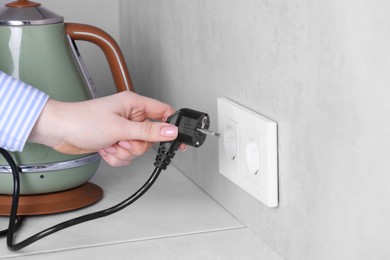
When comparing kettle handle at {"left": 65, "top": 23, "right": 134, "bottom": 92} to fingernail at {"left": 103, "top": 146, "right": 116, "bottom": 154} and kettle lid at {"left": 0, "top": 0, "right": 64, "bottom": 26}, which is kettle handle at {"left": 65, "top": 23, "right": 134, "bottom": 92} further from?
fingernail at {"left": 103, "top": 146, "right": 116, "bottom": 154}

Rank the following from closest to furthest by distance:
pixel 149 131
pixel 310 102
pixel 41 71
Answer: pixel 310 102, pixel 149 131, pixel 41 71

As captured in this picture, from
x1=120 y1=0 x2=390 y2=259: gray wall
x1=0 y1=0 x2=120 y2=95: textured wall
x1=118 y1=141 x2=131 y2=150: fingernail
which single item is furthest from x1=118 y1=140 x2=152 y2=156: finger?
x1=0 y1=0 x2=120 y2=95: textured wall

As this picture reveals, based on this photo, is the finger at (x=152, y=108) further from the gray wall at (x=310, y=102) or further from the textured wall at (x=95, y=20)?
the textured wall at (x=95, y=20)

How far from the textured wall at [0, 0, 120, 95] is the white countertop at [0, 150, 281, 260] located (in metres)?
0.34

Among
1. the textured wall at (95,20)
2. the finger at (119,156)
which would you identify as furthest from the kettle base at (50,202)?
the textured wall at (95,20)

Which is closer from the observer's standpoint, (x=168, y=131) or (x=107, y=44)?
(x=168, y=131)

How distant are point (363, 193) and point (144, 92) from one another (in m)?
0.67

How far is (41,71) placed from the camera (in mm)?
902

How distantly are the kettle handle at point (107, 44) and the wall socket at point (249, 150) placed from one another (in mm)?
168

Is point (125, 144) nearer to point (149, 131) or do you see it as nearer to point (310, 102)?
point (149, 131)

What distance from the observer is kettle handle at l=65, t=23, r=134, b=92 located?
0.95 m

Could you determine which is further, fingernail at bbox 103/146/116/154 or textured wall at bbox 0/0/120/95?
textured wall at bbox 0/0/120/95

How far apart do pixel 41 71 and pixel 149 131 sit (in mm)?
189

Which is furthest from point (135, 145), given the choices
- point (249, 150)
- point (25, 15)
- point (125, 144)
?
point (25, 15)
